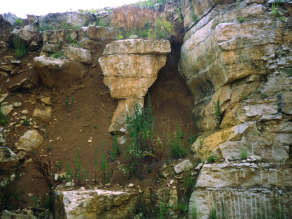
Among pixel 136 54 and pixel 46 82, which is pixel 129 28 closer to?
pixel 136 54

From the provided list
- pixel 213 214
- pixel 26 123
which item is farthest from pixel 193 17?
pixel 26 123

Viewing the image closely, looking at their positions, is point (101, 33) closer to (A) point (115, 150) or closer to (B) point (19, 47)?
(B) point (19, 47)

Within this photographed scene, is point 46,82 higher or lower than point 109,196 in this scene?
higher

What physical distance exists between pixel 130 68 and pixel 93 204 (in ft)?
12.5

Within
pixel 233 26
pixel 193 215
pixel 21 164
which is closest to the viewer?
pixel 193 215

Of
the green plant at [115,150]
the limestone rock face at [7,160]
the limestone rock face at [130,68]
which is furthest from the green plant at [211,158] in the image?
the limestone rock face at [7,160]

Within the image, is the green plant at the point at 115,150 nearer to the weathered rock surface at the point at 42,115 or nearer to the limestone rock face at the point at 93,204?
the limestone rock face at the point at 93,204

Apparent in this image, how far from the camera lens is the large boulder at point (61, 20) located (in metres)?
8.95

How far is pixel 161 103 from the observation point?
719cm

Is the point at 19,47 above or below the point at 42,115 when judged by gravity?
above

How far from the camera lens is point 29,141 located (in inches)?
239

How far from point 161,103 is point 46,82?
352 centimetres

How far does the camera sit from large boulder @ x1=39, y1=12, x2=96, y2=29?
895cm

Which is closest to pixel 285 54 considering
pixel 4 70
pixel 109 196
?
pixel 109 196
